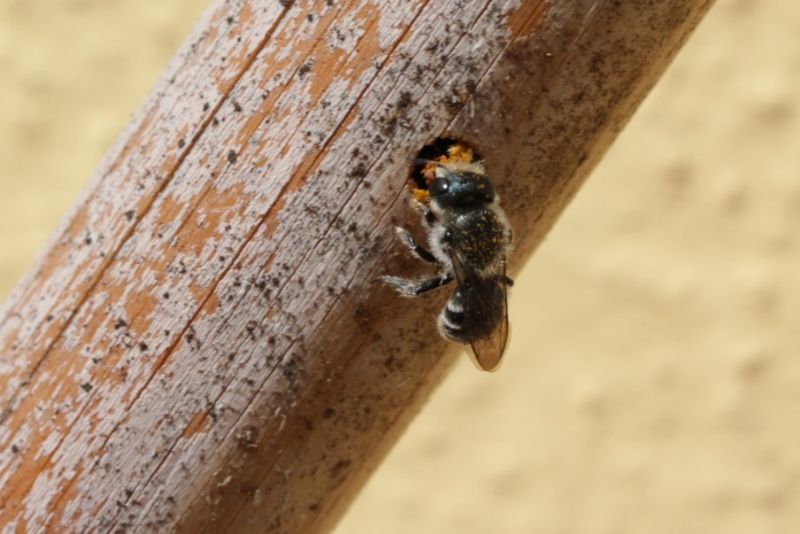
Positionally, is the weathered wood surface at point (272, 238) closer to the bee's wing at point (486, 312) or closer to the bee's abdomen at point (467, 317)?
the bee's abdomen at point (467, 317)

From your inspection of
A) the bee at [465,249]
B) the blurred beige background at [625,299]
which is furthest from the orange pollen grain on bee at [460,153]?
the blurred beige background at [625,299]

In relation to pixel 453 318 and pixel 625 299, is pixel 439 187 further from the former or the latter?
pixel 625 299

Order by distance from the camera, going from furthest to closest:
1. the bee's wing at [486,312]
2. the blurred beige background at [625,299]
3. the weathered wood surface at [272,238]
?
the blurred beige background at [625,299], the bee's wing at [486,312], the weathered wood surface at [272,238]

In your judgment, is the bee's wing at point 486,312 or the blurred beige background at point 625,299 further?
the blurred beige background at point 625,299

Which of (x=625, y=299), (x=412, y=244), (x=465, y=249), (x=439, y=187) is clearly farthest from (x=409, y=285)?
(x=625, y=299)

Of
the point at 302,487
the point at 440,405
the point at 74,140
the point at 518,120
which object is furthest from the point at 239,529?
the point at 74,140
